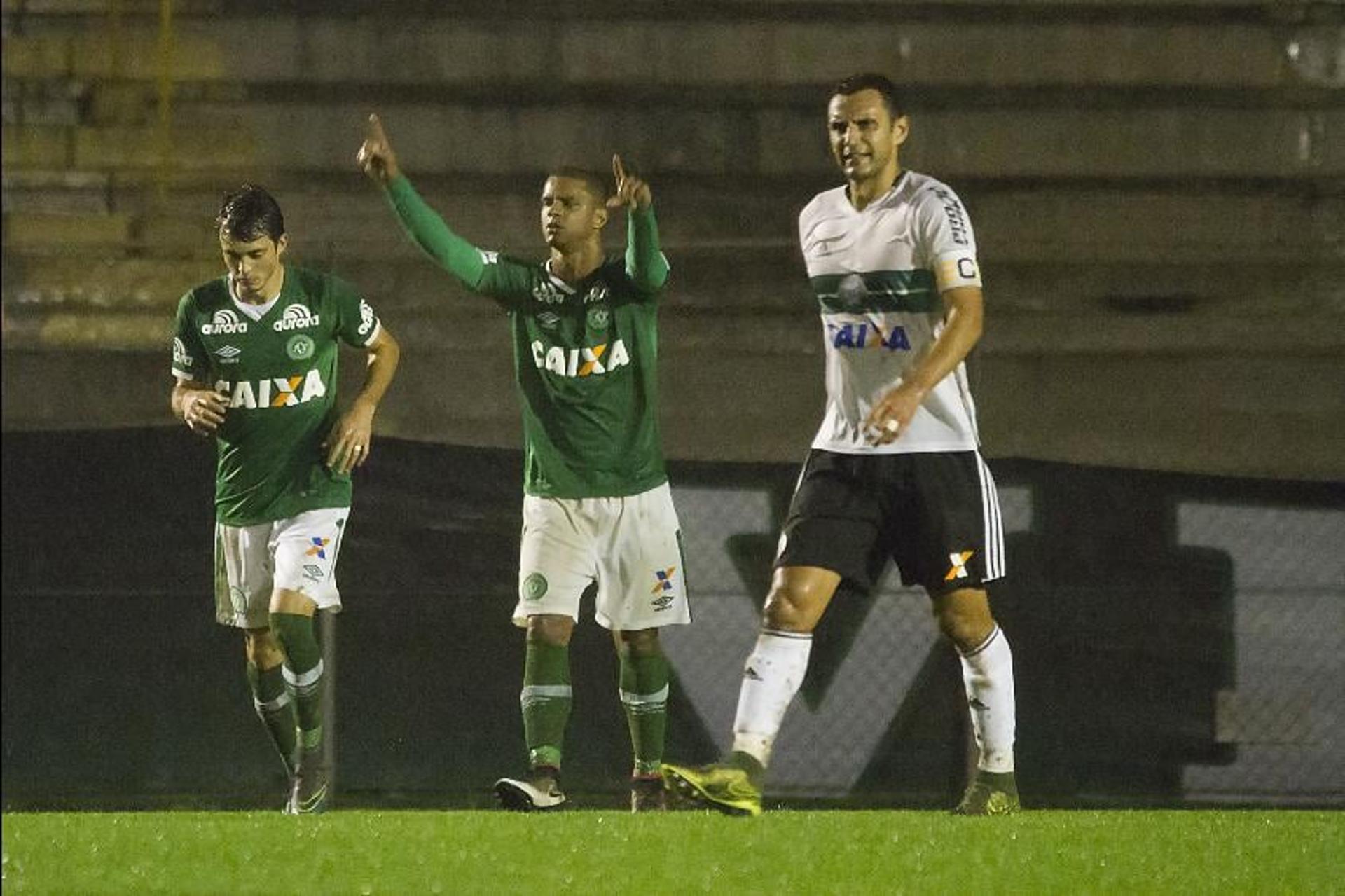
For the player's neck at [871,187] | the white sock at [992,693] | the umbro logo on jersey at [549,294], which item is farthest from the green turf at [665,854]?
the player's neck at [871,187]

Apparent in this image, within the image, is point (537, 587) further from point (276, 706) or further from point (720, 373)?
point (720, 373)

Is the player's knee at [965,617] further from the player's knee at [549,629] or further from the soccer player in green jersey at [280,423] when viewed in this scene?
the soccer player in green jersey at [280,423]

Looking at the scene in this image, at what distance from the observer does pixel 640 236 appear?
6.37m

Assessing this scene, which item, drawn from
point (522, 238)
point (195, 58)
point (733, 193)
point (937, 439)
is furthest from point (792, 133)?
point (937, 439)

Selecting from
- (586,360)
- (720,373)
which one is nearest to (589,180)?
(586,360)

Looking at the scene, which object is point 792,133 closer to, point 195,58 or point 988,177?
point 988,177

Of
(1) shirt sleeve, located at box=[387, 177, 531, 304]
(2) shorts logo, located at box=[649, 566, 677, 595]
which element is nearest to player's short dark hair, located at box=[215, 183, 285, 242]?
(1) shirt sleeve, located at box=[387, 177, 531, 304]

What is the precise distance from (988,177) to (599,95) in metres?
1.65

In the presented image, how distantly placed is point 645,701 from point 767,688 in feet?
4.00

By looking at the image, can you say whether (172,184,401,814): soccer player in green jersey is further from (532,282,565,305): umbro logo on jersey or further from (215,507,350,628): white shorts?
(532,282,565,305): umbro logo on jersey

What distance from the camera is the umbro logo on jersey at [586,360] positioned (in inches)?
257

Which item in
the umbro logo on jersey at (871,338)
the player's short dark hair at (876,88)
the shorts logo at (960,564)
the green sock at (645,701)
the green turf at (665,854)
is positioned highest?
the player's short dark hair at (876,88)

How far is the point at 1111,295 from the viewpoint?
955 centimetres

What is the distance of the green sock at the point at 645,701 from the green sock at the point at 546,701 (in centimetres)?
26
